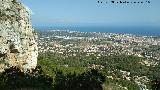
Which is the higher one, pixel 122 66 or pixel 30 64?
pixel 30 64

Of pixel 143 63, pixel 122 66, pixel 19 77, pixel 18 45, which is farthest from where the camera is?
pixel 143 63

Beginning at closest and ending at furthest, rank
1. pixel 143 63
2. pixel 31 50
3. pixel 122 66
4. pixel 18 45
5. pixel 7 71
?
1. pixel 7 71
2. pixel 18 45
3. pixel 31 50
4. pixel 122 66
5. pixel 143 63

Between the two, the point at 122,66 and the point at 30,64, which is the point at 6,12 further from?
the point at 122,66

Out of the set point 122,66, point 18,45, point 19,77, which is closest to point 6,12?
point 18,45

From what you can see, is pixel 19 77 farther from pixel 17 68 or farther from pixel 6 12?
pixel 6 12

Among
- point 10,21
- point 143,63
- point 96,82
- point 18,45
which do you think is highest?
point 10,21

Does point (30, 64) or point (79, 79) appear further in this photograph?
point (30, 64)
